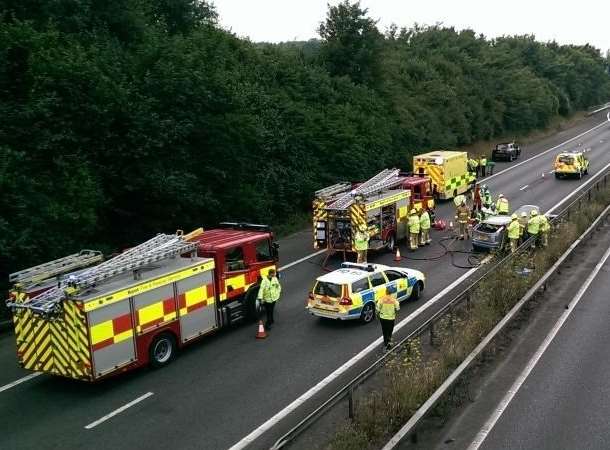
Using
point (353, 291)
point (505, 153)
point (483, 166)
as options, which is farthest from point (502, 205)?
point (505, 153)

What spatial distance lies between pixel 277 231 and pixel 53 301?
1610cm

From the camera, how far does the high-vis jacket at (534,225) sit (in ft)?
74.9

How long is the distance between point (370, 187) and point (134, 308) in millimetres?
12431

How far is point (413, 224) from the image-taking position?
24312 millimetres

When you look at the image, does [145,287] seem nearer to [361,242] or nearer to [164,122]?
[164,122]

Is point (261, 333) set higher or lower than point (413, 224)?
lower

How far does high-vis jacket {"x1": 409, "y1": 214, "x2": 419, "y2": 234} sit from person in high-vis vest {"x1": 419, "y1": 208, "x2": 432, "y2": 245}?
367mm

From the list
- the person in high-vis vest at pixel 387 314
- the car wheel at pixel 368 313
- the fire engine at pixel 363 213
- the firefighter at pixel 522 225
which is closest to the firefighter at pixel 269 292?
the car wheel at pixel 368 313

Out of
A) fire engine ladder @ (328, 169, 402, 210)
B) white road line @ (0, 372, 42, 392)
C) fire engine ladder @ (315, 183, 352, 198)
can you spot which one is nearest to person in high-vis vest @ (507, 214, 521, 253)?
fire engine ladder @ (328, 169, 402, 210)

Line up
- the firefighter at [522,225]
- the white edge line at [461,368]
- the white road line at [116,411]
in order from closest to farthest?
the white edge line at [461,368], the white road line at [116,411], the firefighter at [522,225]

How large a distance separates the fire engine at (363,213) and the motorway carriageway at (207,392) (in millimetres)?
4350

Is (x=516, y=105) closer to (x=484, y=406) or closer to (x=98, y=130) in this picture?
(x=98, y=130)

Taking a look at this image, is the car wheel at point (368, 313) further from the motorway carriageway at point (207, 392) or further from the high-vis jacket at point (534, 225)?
the high-vis jacket at point (534, 225)

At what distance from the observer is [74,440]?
37.3ft
